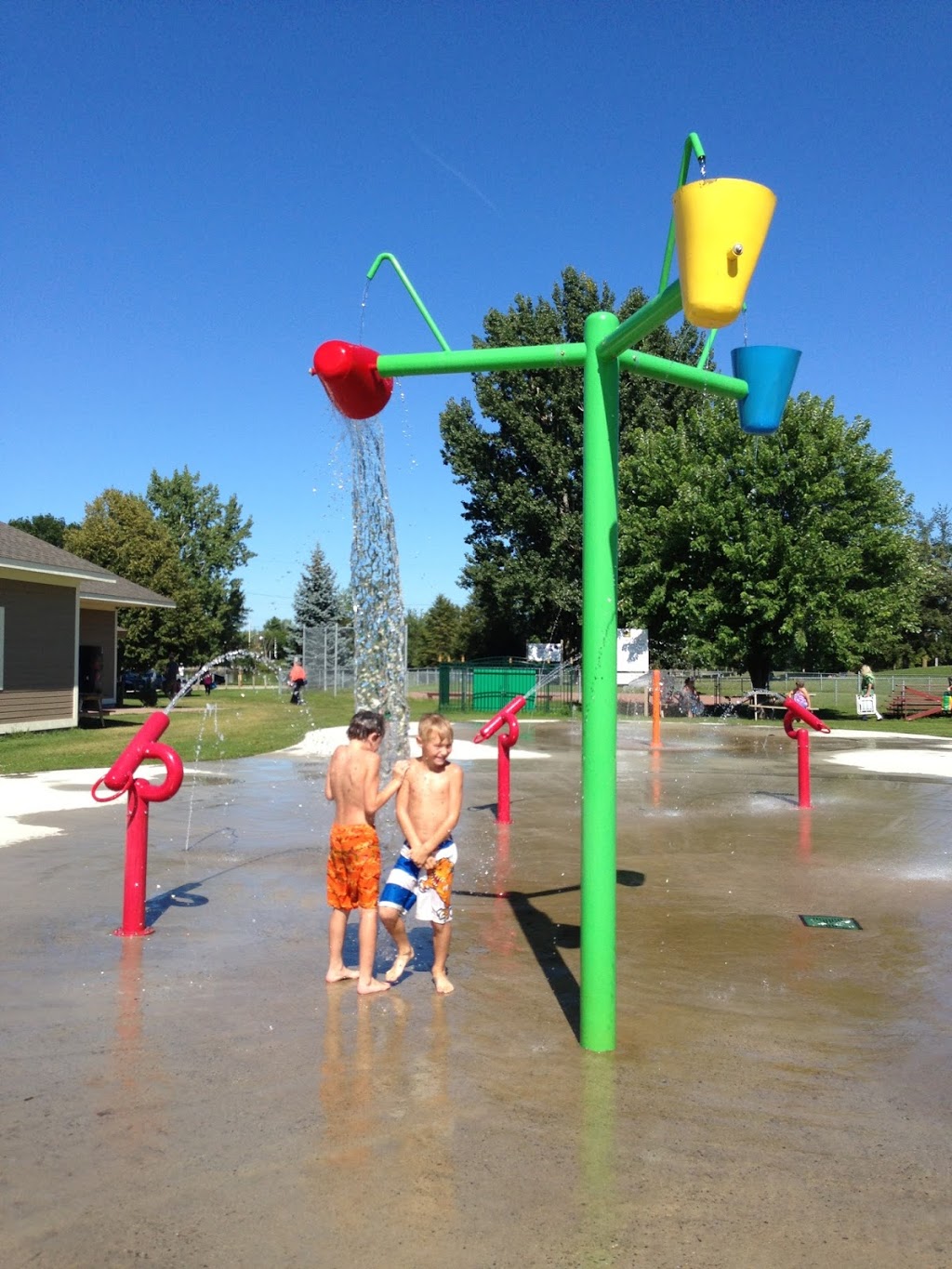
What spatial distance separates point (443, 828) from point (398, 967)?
78cm

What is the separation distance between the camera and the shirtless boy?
16.2ft

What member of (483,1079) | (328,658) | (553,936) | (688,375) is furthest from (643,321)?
(328,658)

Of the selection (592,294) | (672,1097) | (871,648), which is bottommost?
Result: (672,1097)

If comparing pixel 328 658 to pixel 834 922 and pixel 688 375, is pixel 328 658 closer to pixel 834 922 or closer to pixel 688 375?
pixel 834 922

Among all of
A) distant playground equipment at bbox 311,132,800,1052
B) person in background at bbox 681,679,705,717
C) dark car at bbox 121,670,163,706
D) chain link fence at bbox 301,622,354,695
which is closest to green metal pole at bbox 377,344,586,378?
distant playground equipment at bbox 311,132,800,1052

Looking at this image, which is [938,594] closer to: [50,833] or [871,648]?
[871,648]

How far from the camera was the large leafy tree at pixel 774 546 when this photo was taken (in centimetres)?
2894

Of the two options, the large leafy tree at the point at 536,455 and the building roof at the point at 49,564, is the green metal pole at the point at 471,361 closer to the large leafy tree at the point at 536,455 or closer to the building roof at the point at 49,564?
the building roof at the point at 49,564

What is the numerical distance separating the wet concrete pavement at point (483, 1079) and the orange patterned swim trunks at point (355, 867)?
45cm

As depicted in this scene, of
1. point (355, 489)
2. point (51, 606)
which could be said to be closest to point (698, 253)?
point (355, 489)

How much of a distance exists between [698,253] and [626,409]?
37045mm

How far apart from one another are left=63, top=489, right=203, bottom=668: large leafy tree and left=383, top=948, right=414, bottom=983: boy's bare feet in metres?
33.8

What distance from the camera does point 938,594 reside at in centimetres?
7694

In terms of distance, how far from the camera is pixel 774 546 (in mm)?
28750
